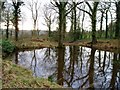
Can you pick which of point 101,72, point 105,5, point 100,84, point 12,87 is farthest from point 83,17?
point 12,87

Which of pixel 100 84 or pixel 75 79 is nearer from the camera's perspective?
pixel 100 84

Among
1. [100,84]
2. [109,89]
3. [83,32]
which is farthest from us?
[83,32]

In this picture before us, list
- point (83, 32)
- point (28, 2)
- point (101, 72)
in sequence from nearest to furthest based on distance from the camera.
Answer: point (101, 72)
point (83, 32)
point (28, 2)

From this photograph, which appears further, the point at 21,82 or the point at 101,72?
the point at 101,72

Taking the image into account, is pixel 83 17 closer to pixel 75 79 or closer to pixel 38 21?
pixel 38 21

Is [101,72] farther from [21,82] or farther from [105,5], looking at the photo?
[105,5]

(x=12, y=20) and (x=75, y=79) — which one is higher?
(x=12, y=20)

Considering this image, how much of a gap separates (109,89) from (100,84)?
1.66ft

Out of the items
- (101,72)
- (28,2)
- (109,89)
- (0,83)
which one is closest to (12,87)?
(0,83)

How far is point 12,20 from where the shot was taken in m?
22.4

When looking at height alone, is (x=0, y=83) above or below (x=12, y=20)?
below

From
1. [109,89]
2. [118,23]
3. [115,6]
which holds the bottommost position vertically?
[109,89]

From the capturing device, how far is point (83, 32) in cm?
2761

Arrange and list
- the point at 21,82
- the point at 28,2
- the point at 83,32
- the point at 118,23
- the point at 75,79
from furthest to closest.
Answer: the point at 28,2, the point at 83,32, the point at 118,23, the point at 75,79, the point at 21,82
